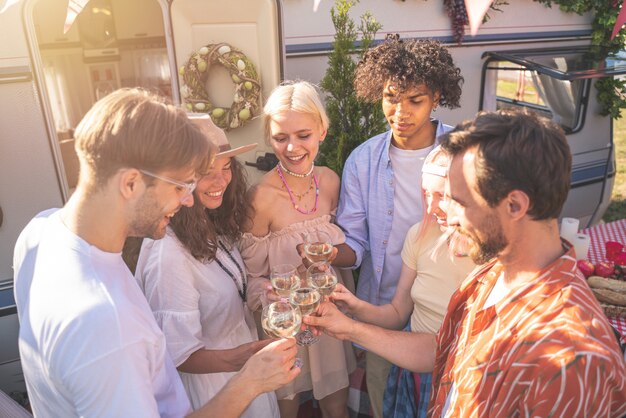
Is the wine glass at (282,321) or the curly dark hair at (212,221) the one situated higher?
the curly dark hair at (212,221)

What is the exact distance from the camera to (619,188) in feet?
29.8

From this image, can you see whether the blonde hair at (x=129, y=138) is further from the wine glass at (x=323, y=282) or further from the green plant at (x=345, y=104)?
the green plant at (x=345, y=104)

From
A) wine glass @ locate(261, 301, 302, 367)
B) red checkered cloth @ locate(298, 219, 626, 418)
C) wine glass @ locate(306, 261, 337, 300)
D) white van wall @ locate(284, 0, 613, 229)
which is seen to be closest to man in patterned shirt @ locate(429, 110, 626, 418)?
wine glass @ locate(261, 301, 302, 367)

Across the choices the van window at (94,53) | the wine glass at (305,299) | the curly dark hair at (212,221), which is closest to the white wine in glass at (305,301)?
the wine glass at (305,299)

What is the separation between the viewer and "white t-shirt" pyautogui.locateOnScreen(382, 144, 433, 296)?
10.8ft

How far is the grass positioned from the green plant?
5.63 m

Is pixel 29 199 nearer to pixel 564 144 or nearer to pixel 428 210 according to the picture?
pixel 428 210

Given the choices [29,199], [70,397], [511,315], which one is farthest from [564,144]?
[29,199]

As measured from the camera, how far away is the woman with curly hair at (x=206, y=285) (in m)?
2.17

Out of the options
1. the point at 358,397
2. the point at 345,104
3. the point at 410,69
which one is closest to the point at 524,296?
the point at 410,69

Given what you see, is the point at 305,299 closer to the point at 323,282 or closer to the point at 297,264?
the point at 323,282

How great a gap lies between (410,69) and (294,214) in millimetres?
1303

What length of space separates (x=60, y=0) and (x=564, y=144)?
8465mm

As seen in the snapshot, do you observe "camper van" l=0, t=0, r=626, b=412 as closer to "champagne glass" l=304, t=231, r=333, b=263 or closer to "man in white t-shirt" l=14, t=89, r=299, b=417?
"man in white t-shirt" l=14, t=89, r=299, b=417
